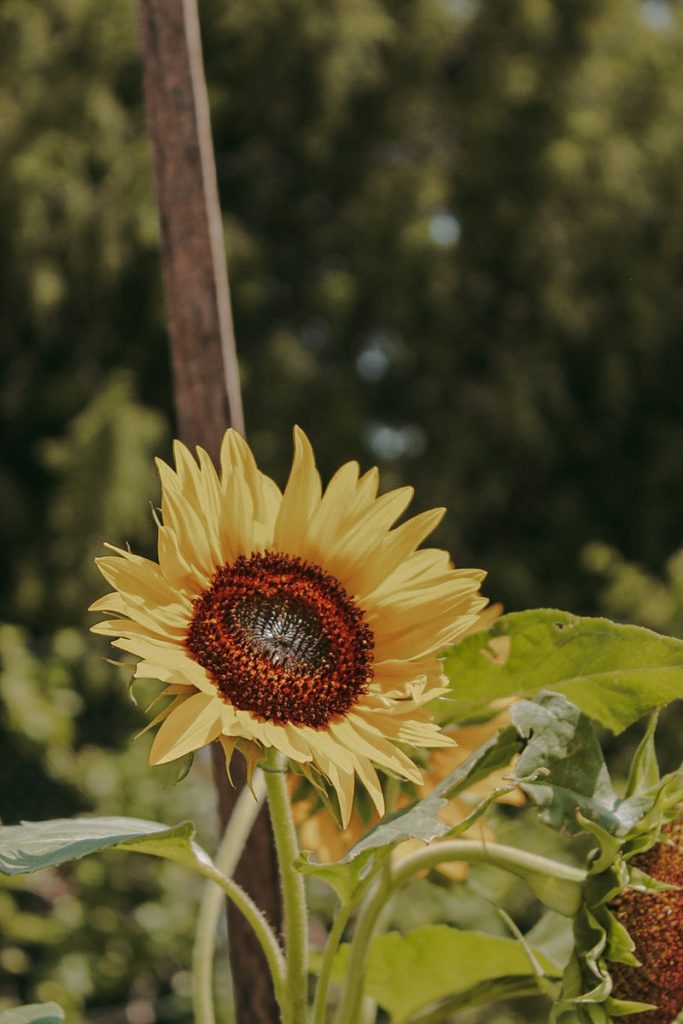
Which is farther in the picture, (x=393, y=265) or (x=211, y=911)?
(x=393, y=265)

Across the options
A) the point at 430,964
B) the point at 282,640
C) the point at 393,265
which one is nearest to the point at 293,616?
the point at 282,640

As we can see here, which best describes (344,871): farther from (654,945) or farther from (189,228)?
(189,228)

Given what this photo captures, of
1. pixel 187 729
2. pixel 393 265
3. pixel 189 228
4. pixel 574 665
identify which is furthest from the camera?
pixel 393 265

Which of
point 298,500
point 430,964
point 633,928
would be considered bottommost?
point 430,964

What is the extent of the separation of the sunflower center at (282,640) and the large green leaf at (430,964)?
18 centimetres

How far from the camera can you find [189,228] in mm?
675

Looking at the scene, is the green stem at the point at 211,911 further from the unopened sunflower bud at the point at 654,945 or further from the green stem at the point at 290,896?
the unopened sunflower bud at the point at 654,945

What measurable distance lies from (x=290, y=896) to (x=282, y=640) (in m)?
0.10

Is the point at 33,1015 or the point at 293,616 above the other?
the point at 293,616

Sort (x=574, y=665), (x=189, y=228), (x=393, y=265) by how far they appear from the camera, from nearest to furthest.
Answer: (x=574, y=665)
(x=189, y=228)
(x=393, y=265)

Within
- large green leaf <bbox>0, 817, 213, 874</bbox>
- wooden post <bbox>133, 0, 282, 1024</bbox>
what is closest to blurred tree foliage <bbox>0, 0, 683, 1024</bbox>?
wooden post <bbox>133, 0, 282, 1024</bbox>

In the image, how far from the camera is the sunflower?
0.39m

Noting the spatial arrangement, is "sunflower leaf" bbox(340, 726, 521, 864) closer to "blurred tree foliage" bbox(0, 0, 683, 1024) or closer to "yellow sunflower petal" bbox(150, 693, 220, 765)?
"yellow sunflower petal" bbox(150, 693, 220, 765)

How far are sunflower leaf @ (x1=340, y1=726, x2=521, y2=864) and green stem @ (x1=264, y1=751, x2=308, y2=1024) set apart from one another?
0.08 feet
